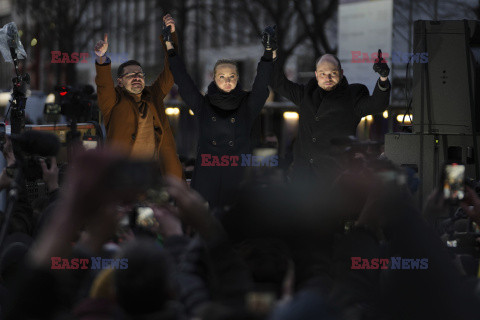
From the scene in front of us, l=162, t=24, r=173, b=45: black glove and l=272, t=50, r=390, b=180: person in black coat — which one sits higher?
l=162, t=24, r=173, b=45: black glove

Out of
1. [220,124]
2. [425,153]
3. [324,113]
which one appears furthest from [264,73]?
[425,153]

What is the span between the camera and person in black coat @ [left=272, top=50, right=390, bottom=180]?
20.1 feet

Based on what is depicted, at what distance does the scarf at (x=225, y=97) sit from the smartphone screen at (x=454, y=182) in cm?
228

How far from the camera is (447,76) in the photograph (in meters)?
7.21

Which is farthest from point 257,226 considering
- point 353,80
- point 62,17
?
point 62,17

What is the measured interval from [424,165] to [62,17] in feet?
75.1

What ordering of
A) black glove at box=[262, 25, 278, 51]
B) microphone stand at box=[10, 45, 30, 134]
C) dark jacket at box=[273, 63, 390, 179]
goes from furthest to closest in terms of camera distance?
dark jacket at box=[273, 63, 390, 179], microphone stand at box=[10, 45, 30, 134], black glove at box=[262, 25, 278, 51]

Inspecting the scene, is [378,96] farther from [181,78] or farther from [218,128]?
[181,78]

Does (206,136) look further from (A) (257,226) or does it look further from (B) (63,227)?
(B) (63,227)

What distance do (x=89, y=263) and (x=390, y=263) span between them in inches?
47.7

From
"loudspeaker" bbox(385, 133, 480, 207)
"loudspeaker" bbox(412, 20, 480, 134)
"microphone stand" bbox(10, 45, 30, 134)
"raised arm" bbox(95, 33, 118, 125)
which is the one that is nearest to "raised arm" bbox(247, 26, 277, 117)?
"raised arm" bbox(95, 33, 118, 125)

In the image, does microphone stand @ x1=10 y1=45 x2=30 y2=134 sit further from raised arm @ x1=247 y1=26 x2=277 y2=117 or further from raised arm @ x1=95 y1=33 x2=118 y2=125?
raised arm @ x1=247 y1=26 x2=277 y2=117

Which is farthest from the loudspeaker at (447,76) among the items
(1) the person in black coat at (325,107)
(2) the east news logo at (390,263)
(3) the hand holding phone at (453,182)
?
(2) the east news logo at (390,263)

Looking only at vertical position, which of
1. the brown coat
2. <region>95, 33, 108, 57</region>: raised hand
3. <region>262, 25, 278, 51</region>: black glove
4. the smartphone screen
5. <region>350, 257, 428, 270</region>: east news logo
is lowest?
<region>350, 257, 428, 270</region>: east news logo
